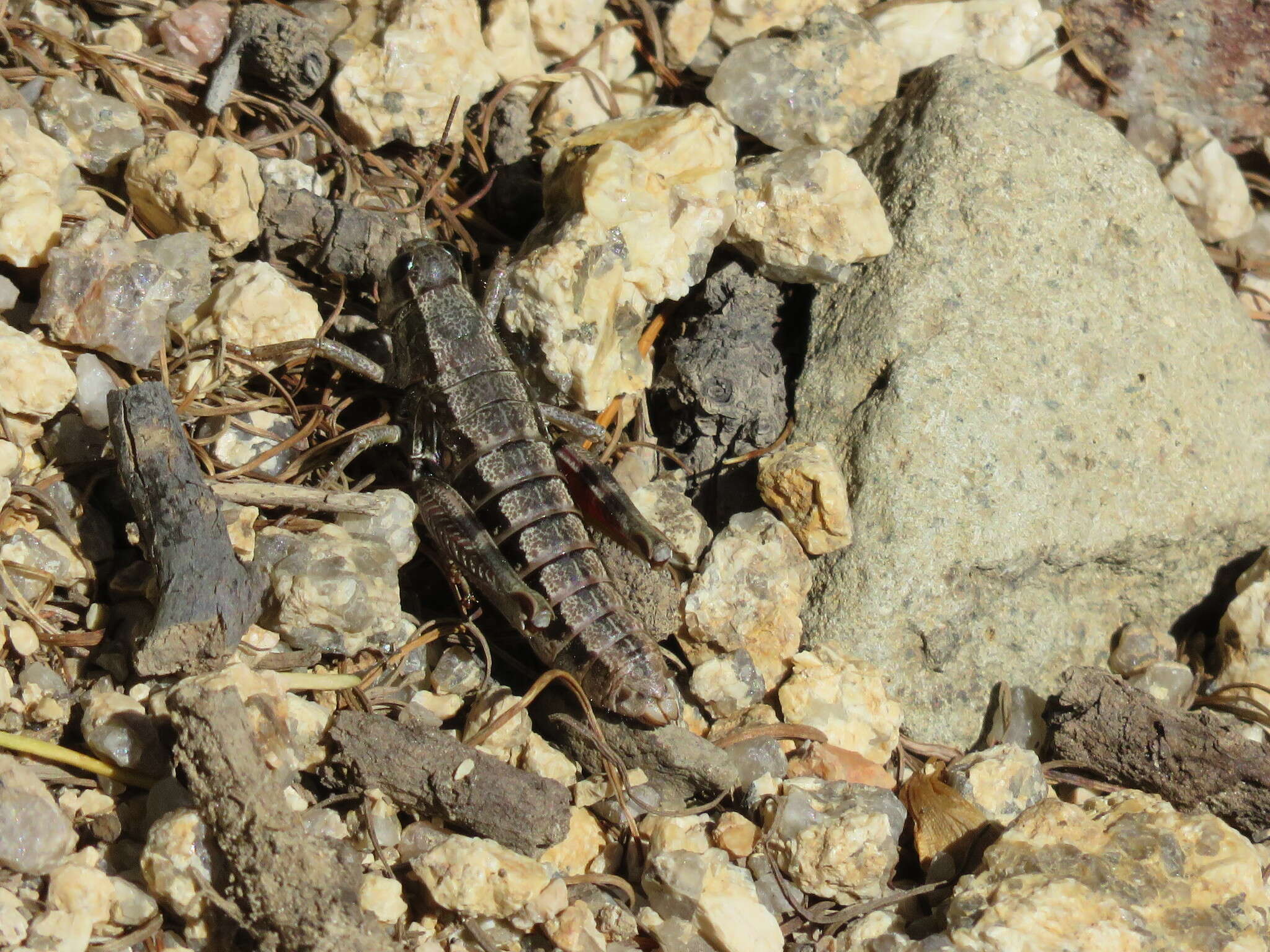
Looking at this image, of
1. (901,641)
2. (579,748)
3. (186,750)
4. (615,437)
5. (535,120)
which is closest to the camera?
(186,750)

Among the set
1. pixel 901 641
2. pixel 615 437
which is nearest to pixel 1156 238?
pixel 901 641

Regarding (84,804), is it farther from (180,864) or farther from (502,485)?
(502,485)

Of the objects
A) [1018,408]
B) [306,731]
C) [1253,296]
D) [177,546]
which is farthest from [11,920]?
[1253,296]

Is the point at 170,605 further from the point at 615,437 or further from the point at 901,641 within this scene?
the point at 901,641

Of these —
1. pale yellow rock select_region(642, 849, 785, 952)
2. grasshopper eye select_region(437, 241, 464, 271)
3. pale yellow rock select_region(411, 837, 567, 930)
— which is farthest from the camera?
grasshopper eye select_region(437, 241, 464, 271)

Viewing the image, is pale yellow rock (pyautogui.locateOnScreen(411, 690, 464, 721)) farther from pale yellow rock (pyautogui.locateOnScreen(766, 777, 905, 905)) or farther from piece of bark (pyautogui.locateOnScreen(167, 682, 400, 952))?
pale yellow rock (pyautogui.locateOnScreen(766, 777, 905, 905))

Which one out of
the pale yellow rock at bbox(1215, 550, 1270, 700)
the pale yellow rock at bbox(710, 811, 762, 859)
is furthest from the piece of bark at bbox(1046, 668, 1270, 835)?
the pale yellow rock at bbox(710, 811, 762, 859)
